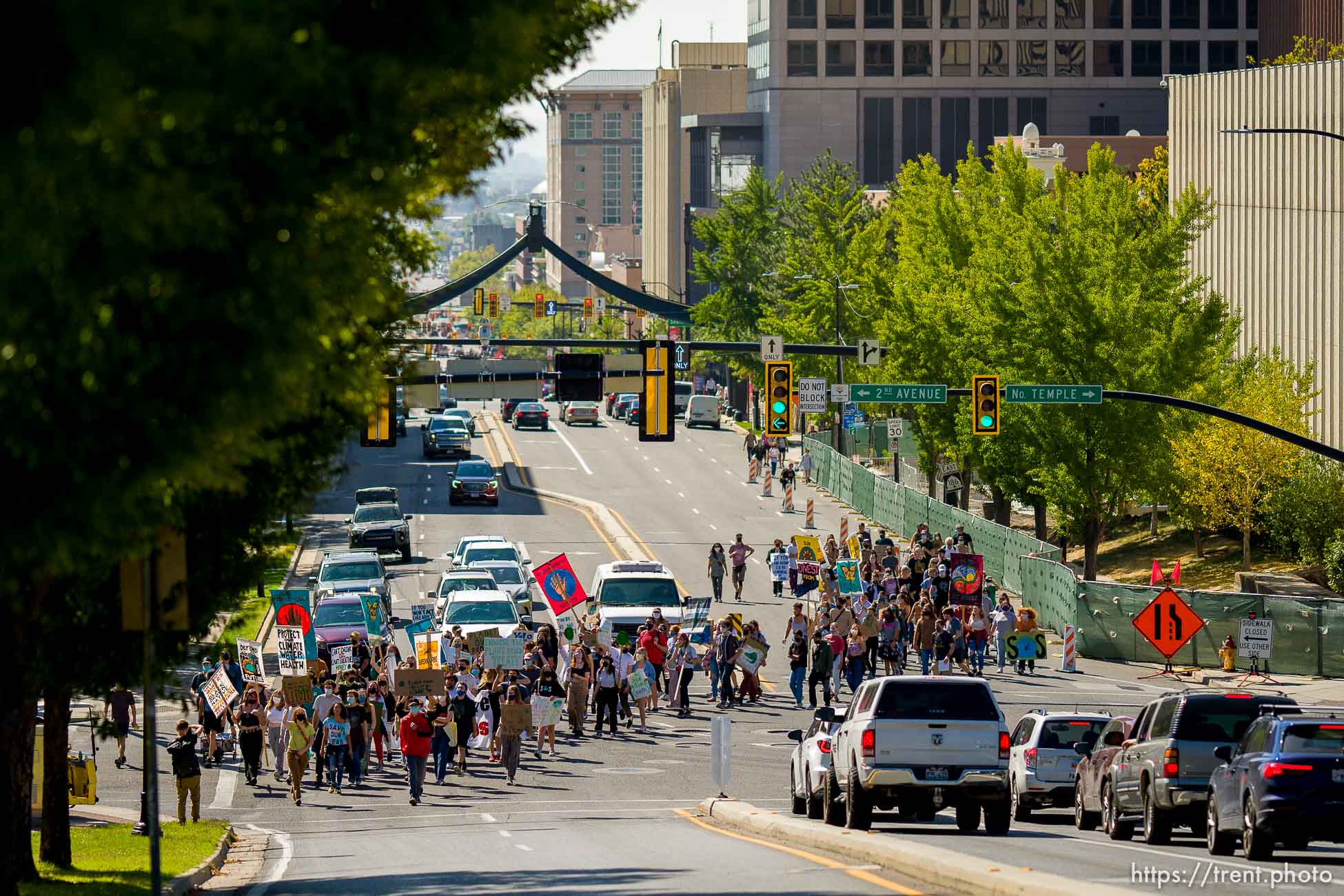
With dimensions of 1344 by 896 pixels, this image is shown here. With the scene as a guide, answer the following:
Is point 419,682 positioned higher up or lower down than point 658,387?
lower down

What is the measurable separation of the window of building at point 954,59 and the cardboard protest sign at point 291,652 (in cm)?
10467

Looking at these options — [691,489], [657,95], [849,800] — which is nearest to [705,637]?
[849,800]

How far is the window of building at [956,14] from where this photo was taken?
429 ft

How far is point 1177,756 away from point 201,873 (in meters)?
9.99

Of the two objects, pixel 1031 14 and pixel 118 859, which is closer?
pixel 118 859

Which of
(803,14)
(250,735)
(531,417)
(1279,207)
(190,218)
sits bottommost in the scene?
(250,735)

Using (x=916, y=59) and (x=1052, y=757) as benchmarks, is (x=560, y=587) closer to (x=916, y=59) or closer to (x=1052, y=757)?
(x=1052, y=757)

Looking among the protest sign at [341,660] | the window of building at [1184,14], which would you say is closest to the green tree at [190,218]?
the protest sign at [341,660]

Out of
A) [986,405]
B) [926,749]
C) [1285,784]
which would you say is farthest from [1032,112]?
[1285,784]

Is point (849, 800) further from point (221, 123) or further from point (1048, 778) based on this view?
point (221, 123)

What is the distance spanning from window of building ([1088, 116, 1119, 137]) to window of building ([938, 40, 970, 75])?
8.94 meters

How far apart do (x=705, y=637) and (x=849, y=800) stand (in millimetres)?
17202

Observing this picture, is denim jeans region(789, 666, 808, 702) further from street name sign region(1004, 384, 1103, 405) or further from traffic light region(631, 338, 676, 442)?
street name sign region(1004, 384, 1103, 405)

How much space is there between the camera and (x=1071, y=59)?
13225 centimetres
